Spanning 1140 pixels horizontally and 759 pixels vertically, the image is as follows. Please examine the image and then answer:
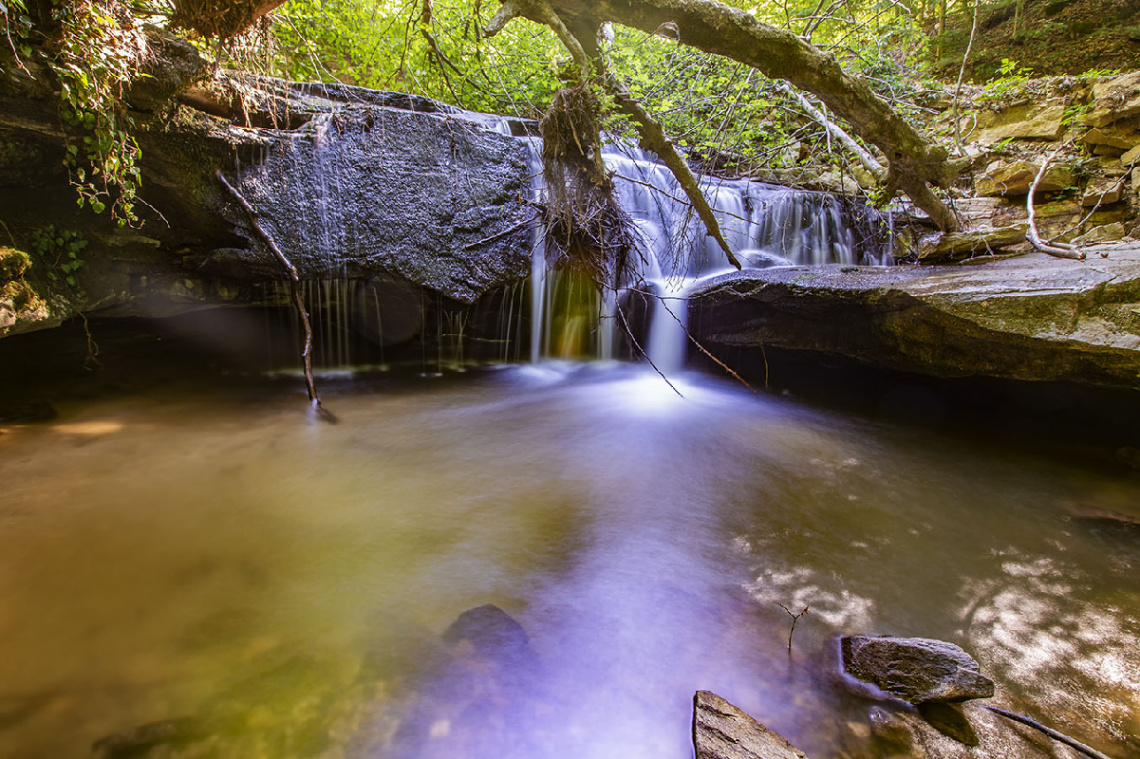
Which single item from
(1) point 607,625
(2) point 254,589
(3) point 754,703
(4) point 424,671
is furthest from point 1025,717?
(2) point 254,589

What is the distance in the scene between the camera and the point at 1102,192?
18.2 feet

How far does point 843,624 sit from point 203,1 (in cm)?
509

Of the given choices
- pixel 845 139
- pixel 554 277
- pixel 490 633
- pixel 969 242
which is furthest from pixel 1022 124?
pixel 490 633

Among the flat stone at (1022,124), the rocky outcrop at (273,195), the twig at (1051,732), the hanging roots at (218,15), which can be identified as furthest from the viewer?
the flat stone at (1022,124)

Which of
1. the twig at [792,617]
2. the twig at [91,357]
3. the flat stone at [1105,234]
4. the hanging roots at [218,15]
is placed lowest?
the twig at [792,617]

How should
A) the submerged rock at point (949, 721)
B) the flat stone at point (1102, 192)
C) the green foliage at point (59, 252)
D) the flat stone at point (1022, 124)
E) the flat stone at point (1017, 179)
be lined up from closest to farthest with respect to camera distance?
the submerged rock at point (949, 721)
the green foliage at point (59, 252)
the flat stone at point (1102, 192)
the flat stone at point (1017, 179)
the flat stone at point (1022, 124)

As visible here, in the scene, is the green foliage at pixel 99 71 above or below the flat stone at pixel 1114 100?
below

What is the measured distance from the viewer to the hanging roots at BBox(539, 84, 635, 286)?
3.32m

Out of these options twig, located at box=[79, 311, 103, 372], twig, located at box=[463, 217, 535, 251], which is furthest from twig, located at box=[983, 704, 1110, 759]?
twig, located at box=[79, 311, 103, 372]

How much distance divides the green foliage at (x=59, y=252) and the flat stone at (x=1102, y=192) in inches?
422

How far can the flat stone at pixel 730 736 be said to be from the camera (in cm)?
134

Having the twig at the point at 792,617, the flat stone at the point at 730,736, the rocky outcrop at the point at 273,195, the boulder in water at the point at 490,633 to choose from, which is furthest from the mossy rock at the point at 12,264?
the twig at the point at 792,617

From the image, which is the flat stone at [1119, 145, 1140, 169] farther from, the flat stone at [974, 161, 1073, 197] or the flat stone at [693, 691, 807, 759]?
the flat stone at [693, 691, 807, 759]

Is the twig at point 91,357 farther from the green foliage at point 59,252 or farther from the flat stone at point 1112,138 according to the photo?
the flat stone at point 1112,138
